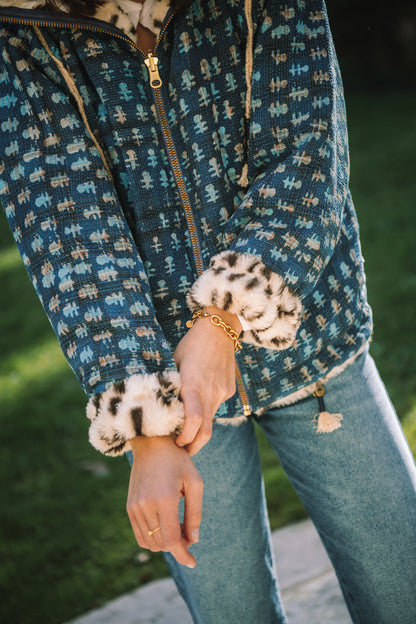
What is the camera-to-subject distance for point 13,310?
5426mm

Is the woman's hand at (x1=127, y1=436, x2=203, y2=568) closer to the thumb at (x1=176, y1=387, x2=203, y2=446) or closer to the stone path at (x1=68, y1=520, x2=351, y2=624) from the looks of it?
the thumb at (x1=176, y1=387, x2=203, y2=446)

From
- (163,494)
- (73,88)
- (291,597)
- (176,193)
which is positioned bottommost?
(291,597)

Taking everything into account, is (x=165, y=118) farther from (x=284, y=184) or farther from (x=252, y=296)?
(x=252, y=296)

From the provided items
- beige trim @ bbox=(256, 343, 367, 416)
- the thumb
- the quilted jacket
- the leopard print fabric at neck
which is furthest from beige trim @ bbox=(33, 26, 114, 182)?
beige trim @ bbox=(256, 343, 367, 416)

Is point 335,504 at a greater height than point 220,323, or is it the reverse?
point 220,323

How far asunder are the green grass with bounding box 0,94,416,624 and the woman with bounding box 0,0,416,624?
4.54 ft

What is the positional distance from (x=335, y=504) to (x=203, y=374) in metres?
0.59

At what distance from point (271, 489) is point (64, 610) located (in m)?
1.18

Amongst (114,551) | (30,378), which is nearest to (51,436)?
(30,378)

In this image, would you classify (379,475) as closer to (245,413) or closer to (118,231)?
(245,413)

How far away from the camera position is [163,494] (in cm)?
104

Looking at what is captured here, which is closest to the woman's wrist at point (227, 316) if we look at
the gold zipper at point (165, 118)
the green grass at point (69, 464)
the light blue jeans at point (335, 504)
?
the gold zipper at point (165, 118)

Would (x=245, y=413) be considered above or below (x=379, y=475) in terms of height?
above

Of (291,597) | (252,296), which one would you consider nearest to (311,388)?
(252,296)
